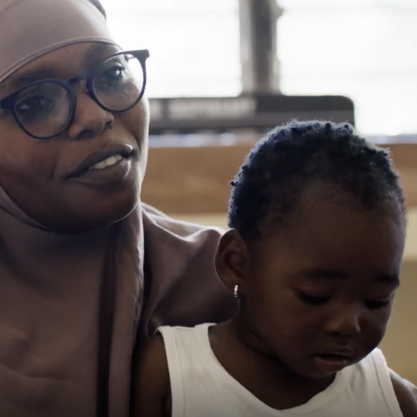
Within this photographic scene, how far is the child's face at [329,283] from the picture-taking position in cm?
70

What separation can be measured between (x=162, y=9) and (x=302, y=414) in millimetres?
1449

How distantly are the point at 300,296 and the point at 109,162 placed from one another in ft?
0.88

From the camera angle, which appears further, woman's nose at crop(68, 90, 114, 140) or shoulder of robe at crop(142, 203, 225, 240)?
shoulder of robe at crop(142, 203, 225, 240)

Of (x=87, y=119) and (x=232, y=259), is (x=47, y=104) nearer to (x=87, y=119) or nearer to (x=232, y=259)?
(x=87, y=119)

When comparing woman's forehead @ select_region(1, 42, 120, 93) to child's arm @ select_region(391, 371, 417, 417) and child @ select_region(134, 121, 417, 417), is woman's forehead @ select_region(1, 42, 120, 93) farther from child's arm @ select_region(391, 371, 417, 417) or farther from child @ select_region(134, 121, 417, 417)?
child's arm @ select_region(391, 371, 417, 417)

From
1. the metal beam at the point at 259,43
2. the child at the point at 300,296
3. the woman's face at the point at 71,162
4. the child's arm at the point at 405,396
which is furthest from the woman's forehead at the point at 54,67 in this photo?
the metal beam at the point at 259,43

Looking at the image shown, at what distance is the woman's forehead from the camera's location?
2.45 ft

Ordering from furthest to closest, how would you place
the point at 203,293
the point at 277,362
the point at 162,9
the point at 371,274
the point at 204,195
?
the point at 162,9, the point at 204,195, the point at 203,293, the point at 277,362, the point at 371,274

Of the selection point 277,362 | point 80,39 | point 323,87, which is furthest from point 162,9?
point 277,362

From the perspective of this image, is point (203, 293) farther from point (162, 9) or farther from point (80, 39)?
point (162, 9)

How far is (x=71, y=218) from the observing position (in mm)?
772

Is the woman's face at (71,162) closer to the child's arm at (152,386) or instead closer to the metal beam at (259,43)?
the child's arm at (152,386)

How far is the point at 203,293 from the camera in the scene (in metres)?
0.92

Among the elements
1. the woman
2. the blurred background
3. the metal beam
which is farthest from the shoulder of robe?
the metal beam
